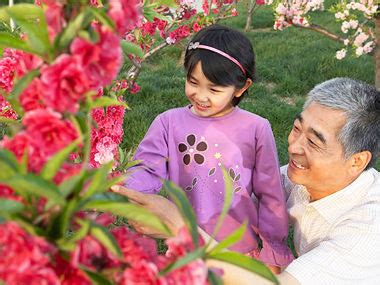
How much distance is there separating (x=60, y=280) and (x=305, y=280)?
56.8 inches

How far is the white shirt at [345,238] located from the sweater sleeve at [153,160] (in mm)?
658

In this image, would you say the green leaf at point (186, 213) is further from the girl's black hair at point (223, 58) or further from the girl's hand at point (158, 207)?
the girl's black hair at point (223, 58)

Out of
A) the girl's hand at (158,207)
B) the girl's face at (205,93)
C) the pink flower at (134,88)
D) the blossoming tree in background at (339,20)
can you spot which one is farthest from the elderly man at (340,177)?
the blossoming tree in background at (339,20)

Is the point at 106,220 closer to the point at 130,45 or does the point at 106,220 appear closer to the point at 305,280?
the point at 130,45

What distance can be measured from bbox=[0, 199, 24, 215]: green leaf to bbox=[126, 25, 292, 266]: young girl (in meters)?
1.68

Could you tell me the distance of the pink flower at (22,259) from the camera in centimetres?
75

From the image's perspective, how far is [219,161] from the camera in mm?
2551

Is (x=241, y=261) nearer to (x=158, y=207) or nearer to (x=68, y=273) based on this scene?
(x=68, y=273)

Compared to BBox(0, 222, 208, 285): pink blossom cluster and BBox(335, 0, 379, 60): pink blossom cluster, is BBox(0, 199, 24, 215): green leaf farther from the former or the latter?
BBox(335, 0, 379, 60): pink blossom cluster

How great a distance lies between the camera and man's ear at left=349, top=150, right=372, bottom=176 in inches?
89.4

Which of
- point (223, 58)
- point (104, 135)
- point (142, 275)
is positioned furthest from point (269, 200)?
point (142, 275)

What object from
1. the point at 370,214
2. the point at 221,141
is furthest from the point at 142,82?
the point at 370,214

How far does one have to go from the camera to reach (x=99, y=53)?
0.81 m

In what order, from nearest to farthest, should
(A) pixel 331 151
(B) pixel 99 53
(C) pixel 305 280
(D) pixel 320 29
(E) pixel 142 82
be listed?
(B) pixel 99 53
(C) pixel 305 280
(A) pixel 331 151
(D) pixel 320 29
(E) pixel 142 82
